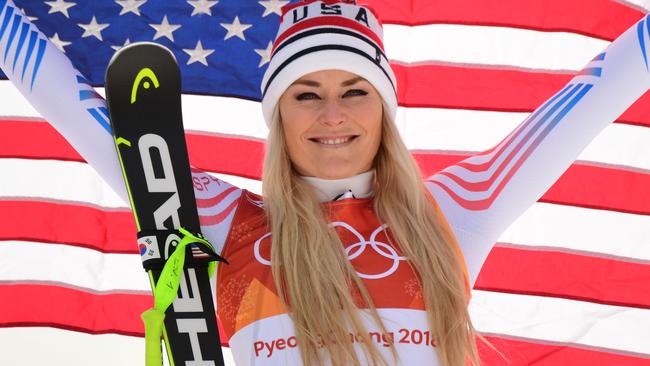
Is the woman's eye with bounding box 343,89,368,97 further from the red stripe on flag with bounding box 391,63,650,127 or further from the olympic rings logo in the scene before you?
the red stripe on flag with bounding box 391,63,650,127

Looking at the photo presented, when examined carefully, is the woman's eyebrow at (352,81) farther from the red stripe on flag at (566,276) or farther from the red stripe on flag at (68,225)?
the red stripe on flag at (68,225)

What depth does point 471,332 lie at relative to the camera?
104 inches

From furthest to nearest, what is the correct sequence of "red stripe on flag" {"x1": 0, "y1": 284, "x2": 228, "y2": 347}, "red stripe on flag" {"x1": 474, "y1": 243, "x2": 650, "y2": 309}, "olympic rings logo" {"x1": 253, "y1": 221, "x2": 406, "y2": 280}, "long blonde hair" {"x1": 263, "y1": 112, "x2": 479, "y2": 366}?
1. "red stripe on flag" {"x1": 0, "y1": 284, "x2": 228, "y2": 347}
2. "red stripe on flag" {"x1": 474, "y1": 243, "x2": 650, "y2": 309}
3. "olympic rings logo" {"x1": 253, "y1": 221, "x2": 406, "y2": 280}
4. "long blonde hair" {"x1": 263, "y1": 112, "x2": 479, "y2": 366}

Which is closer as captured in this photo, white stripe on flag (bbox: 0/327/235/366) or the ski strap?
the ski strap

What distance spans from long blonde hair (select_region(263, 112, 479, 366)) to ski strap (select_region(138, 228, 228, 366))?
23 cm

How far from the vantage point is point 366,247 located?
8.76ft

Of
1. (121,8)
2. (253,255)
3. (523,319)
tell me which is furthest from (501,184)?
(121,8)

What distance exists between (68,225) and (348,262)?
175 cm

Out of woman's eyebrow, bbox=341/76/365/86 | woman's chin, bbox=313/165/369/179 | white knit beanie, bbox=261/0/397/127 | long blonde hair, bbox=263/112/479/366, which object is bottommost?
long blonde hair, bbox=263/112/479/366

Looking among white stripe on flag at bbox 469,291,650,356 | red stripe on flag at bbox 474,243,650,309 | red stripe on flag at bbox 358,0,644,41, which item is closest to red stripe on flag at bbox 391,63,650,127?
red stripe on flag at bbox 358,0,644,41

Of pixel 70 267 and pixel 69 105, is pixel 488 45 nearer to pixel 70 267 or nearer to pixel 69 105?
pixel 69 105

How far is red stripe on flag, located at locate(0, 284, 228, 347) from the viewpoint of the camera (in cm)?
385

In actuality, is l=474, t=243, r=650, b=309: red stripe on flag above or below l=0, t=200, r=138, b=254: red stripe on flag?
below

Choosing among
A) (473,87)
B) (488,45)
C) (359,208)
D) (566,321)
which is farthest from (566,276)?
(359,208)
